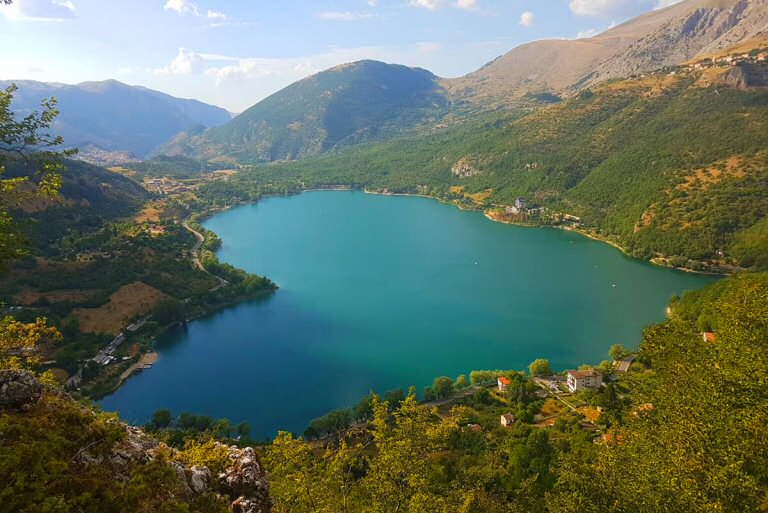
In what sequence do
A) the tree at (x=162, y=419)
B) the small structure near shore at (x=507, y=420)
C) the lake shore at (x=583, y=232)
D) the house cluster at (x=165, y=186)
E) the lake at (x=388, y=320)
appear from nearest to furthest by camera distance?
the small structure near shore at (x=507, y=420), the tree at (x=162, y=419), the lake at (x=388, y=320), the lake shore at (x=583, y=232), the house cluster at (x=165, y=186)

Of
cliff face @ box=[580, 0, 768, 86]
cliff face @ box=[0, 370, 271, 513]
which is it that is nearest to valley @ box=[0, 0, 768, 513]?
cliff face @ box=[0, 370, 271, 513]

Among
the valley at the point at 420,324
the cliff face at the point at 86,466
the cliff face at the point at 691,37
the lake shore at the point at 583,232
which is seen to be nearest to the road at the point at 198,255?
the valley at the point at 420,324

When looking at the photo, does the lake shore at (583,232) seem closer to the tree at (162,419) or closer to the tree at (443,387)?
the tree at (443,387)

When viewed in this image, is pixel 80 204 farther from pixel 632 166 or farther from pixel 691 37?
pixel 691 37

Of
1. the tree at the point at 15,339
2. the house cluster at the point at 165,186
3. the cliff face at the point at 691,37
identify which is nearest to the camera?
the tree at the point at 15,339

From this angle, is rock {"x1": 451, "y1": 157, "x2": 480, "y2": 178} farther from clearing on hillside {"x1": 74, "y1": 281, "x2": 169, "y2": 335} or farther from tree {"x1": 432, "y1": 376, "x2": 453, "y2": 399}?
tree {"x1": 432, "y1": 376, "x2": 453, "y2": 399}
